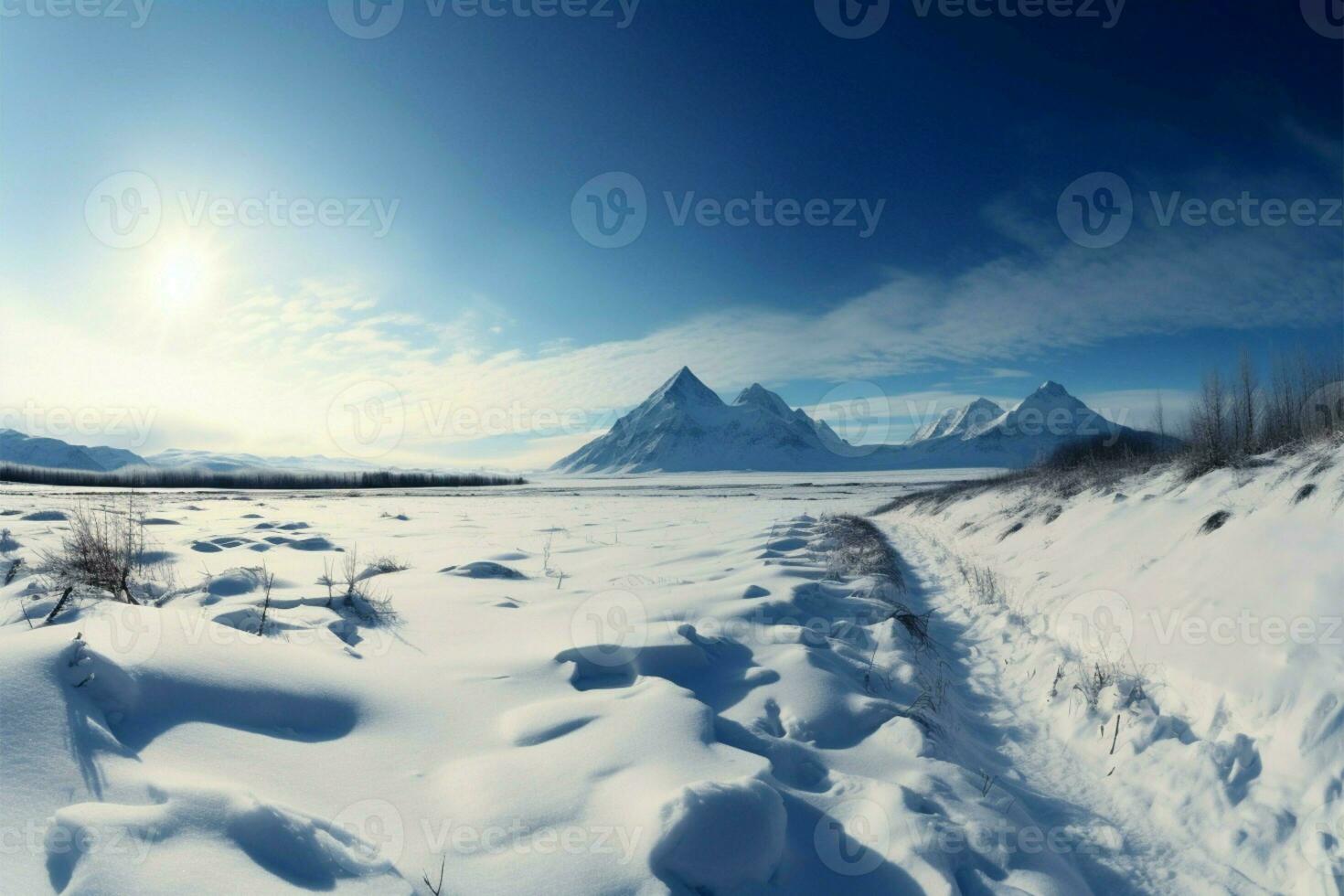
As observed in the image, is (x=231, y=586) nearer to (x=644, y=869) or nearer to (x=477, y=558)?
(x=477, y=558)

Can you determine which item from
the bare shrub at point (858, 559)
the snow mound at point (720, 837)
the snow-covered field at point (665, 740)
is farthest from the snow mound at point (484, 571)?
the snow mound at point (720, 837)

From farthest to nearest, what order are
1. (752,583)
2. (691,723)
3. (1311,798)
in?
1. (752,583)
2. (691,723)
3. (1311,798)

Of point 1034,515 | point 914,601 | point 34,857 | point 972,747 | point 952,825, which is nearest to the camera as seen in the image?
point 34,857

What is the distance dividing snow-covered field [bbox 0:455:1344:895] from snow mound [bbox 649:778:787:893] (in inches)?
0.5

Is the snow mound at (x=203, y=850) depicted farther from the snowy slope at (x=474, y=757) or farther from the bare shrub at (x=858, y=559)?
the bare shrub at (x=858, y=559)

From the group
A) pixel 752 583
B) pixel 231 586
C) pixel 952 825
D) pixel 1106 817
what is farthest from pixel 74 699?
pixel 752 583

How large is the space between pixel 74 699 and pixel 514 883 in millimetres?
2427

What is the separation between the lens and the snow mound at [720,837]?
2539 mm

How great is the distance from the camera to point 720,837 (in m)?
2.61

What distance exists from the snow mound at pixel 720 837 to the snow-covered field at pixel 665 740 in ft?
0.04

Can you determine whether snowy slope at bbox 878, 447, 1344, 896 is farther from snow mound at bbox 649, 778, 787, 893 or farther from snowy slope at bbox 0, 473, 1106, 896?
snow mound at bbox 649, 778, 787, 893

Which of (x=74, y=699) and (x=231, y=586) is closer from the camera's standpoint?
(x=74, y=699)

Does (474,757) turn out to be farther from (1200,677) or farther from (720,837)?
(1200,677)

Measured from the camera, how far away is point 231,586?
659cm
